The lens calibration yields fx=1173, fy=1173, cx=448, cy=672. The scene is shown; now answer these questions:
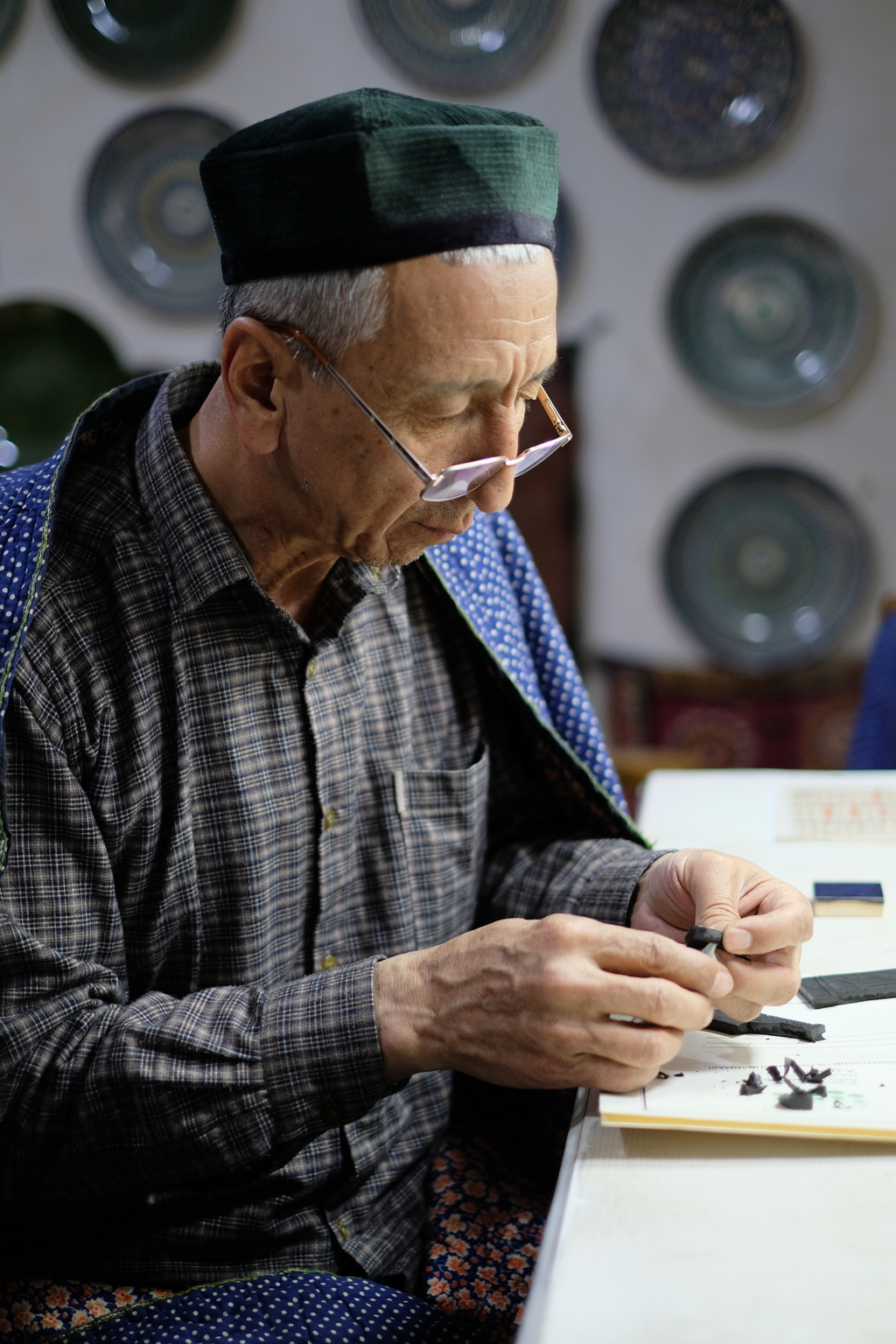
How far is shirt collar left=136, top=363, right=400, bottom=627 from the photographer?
108 centimetres

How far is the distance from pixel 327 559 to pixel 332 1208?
62 centimetres

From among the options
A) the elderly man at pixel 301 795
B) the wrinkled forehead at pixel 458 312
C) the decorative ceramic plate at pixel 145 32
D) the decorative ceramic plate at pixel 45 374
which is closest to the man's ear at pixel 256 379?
the elderly man at pixel 301 795

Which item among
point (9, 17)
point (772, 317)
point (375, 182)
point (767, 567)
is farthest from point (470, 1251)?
point (9, 17)

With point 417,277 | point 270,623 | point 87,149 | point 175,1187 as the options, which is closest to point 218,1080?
point 175,1187

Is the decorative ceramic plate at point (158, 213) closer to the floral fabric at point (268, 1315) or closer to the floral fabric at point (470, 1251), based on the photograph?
the floral fabric at point (470, 1251)

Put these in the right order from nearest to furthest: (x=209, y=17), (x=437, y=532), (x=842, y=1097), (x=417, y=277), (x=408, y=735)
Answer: (x=842, y=1097) < (x=417, y=277) < (x=437, y=532) < (x=408, y=735) < (x=209, y=17)

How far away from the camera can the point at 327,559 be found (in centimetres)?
115

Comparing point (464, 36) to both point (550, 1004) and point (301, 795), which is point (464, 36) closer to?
point (301, 795)

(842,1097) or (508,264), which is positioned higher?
(508,264)

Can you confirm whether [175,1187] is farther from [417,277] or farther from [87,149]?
[87,149]

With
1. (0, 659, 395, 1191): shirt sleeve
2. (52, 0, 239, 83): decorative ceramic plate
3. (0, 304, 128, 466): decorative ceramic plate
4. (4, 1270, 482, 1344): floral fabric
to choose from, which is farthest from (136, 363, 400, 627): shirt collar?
(52, 0, 239, 83): decorative ceramic plate

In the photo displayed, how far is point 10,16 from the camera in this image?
346 centimetres

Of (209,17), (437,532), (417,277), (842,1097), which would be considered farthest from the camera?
(209,17)

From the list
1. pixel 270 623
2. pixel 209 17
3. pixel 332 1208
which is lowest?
pixel 332 1208
